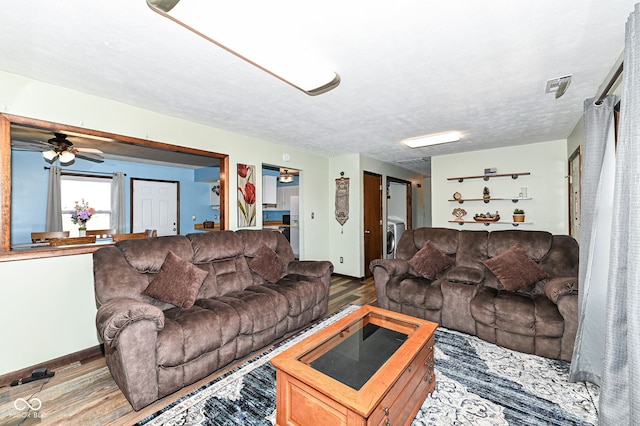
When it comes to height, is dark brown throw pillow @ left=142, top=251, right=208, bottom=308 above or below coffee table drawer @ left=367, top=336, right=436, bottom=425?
above

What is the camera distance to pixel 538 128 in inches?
144

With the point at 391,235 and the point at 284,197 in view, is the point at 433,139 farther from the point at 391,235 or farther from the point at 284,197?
the point at 284,197

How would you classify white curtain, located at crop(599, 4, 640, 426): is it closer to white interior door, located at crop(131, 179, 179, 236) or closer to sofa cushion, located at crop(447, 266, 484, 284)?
sofa cushion, located at crop(447, 266, 484, 284)

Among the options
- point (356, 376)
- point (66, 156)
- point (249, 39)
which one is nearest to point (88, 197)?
point (66, 156)

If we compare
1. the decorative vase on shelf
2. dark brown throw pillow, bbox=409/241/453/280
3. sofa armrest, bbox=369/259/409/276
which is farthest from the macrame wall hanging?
the decorative vase on shelf

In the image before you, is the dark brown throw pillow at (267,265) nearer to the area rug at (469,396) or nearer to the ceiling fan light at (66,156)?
the area rug at (469,396)

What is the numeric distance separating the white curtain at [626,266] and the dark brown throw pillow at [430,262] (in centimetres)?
192

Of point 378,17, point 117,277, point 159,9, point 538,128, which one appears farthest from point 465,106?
point 117,277

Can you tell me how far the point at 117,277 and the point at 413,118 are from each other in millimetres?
3432

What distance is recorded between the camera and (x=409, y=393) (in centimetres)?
165

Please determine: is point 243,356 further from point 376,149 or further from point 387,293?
point 376,149

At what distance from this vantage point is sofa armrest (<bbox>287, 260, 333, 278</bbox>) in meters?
3.29

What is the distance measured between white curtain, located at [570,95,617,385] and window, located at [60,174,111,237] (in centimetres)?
703

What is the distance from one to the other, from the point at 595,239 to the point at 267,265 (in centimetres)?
291
